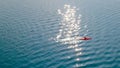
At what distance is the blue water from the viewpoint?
47156 mm

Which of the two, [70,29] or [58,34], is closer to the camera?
[58,34]

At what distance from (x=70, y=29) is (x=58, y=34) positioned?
605 centimetres

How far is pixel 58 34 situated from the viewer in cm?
5984

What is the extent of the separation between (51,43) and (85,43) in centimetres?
903

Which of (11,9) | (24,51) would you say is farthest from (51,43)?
(11,9)

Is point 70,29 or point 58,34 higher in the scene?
point 70,29

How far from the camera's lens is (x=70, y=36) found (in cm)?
5925

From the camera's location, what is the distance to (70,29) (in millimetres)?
64375

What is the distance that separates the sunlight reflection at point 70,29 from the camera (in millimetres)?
54844

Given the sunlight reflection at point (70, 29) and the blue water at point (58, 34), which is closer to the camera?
the blue water at point (58, 34)

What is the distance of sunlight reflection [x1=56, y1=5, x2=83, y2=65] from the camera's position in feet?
180

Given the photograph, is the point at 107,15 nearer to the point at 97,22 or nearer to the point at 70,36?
the point at 97,22

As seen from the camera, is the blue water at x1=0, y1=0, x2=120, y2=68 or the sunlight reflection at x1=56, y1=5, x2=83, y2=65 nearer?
the blue water at x1=0, y1=0, x2=120, y2=68

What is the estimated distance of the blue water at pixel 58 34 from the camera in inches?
1857
